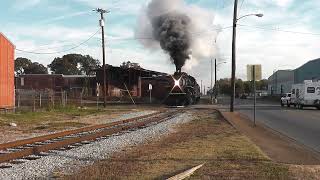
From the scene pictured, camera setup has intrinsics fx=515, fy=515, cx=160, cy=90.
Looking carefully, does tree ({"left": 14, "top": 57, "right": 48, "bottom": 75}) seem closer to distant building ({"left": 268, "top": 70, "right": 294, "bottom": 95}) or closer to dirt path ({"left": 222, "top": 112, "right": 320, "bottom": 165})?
distant building ({"left": 268, "top": 70, "right": 294, "bottom": 95})

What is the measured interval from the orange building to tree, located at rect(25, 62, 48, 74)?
4321 inches

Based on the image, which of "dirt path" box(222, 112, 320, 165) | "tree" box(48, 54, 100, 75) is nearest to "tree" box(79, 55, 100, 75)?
"tree" box(48, 54, 100, 75)

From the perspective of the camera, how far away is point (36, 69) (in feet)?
499

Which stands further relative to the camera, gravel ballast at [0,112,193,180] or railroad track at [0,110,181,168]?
railroad track at [0,110,181,168]

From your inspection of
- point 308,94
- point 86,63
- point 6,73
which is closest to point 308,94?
point 308,94

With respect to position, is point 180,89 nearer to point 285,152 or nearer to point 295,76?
point 285,152

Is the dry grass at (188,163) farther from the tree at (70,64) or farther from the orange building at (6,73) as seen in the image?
the tree at (70,64)

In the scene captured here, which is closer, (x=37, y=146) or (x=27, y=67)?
(x=37, y=146)

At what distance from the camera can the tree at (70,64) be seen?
15875 cm

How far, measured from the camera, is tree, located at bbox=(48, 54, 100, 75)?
159m

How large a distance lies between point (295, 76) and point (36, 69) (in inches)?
2990

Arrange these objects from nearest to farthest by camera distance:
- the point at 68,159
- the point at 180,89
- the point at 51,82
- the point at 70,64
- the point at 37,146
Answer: the point at 68,159 → the point at 37,146 → the point at 180,89 → the point at 51,82 → the point at 70,64

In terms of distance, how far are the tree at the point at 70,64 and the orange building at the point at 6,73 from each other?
369 ft

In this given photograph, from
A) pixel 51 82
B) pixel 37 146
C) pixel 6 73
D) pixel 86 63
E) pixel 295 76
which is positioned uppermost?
pixel 86 63
